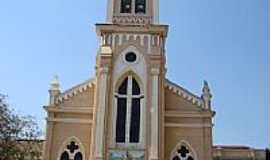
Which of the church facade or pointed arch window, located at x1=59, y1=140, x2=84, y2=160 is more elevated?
the church facade

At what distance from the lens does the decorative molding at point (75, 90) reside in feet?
107

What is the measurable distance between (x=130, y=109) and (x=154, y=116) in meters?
1.73

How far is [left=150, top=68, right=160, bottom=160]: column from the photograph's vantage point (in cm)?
2975

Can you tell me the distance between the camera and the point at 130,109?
104 feet

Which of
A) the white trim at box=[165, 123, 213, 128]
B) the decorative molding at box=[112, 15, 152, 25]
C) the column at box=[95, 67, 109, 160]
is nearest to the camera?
the column at box=[95, 67, 109, 160]

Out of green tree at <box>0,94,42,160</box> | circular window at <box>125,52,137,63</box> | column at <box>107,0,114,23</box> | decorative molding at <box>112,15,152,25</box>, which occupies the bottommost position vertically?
green tree at <box>0,94,42,160</box>

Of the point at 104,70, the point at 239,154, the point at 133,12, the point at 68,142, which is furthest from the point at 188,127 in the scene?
the point at 133,12

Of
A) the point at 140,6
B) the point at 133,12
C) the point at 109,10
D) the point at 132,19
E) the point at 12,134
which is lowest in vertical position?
the point at 12,134

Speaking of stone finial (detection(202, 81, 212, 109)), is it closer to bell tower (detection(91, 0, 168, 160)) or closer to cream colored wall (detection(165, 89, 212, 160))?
cream colored wall (detection(165, 89, 212, 160))

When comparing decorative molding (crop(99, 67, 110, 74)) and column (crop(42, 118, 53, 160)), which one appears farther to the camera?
decorative molding (crop(99, 67, 110, 74))

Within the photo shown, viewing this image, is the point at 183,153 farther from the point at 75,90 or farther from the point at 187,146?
the point at 75,90

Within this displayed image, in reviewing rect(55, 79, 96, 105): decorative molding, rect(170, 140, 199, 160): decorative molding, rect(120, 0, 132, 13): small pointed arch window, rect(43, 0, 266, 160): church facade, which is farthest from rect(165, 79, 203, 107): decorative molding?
rect(120, 0, 132, 13): small pointed arch window

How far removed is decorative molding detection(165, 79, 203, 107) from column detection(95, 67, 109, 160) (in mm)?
4387

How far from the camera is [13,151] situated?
1928cm
